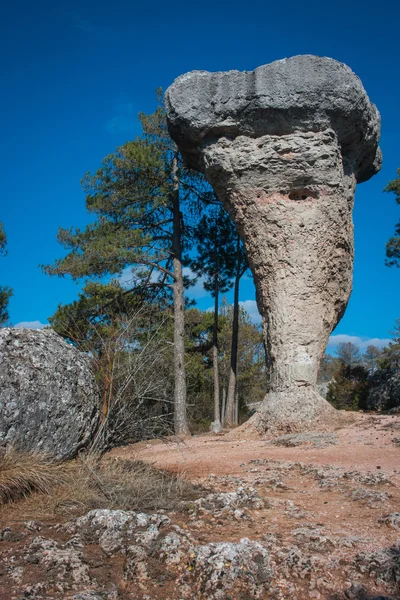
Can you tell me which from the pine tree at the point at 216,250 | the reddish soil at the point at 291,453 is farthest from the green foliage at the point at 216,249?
the reddish soil at the point at 291,453

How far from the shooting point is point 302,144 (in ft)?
31.5

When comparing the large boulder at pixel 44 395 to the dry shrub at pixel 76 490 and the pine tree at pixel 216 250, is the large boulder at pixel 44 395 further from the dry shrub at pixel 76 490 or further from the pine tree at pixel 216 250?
the pine tree at pixel 216 250

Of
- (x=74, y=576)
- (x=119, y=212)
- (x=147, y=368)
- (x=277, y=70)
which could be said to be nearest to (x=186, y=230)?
(x=119, y=212)

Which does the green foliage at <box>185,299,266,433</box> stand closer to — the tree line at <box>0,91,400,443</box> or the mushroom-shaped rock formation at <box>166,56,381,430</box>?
the tree line at <box>0,91,400,443</box>

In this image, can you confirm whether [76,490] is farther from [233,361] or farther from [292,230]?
[233,361]

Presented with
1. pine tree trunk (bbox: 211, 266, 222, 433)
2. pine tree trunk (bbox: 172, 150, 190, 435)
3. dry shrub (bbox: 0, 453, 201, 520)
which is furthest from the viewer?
pine tree trunk (bbox: 211, 266, 222, 433)

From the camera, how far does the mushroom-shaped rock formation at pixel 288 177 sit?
9234 millimetres

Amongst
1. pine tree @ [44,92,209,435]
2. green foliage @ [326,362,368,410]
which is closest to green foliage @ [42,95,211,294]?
pine tree @ [44,92,209,435]

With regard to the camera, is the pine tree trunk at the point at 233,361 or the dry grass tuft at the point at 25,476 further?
the pine tree trunk at the point at 233,361

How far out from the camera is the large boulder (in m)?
3.63

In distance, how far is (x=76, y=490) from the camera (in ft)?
11.7

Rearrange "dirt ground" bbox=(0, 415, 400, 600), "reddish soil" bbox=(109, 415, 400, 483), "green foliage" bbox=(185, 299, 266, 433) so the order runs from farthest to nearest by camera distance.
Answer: "green foliage" bbox=(185, 299, 266, 433), "reddish soil" bbox=(109, 415, 400, 483), "dirt ground" bbox=(0, 415, 400, 600)

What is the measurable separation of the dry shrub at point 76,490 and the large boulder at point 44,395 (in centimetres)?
16

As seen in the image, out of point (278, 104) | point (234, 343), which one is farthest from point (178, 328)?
point (278, 104)
